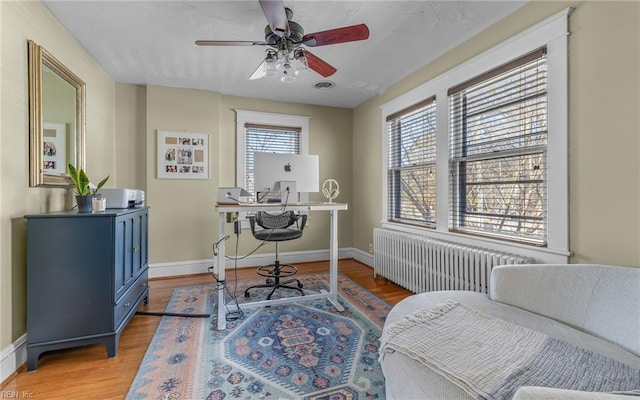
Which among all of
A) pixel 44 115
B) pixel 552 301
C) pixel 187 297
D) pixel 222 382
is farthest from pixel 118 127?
pixel 552 301

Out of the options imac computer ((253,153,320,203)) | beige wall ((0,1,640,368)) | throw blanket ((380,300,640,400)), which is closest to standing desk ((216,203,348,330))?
imac computer ((253,153,320,203))

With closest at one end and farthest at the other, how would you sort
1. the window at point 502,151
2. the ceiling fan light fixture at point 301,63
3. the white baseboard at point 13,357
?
1. the white baseboard at point 13,357
2. the window at point 502,151
3. the ceiling fan light fixture at point 301,63

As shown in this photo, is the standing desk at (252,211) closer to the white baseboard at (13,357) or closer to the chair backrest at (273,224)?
the chair backrest at (273,224)

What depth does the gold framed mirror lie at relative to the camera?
192 centimetres

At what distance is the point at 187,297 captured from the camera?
9.59 ft

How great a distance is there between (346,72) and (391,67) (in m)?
0.50

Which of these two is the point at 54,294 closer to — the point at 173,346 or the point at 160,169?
the point at 173,346

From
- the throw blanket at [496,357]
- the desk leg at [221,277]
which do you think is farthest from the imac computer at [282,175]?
the throw blanket at [496,357]

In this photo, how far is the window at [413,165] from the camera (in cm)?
301

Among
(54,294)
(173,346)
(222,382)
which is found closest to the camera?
(222,382)

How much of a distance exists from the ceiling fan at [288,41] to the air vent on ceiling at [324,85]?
1.09 meters

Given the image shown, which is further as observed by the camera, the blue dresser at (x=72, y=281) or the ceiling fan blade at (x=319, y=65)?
the ceiling fan blade at (x=319, y=65)

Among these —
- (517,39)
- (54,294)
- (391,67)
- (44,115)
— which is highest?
(391,67)

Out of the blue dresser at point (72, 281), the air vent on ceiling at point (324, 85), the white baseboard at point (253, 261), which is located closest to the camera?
the blue dresser at point (72, 281)
